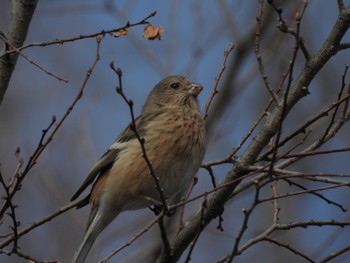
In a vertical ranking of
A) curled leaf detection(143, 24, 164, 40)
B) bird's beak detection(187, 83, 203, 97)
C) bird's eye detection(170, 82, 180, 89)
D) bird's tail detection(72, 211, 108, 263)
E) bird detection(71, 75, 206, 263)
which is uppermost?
bird's eye detection(170, 82, 180, 89)

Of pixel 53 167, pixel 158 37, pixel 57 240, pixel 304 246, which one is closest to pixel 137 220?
pixel 57 240

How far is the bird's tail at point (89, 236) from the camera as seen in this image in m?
5.26

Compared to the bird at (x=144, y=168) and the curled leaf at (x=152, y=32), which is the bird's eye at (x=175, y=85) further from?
the curled leaf at (x=152, y=32)

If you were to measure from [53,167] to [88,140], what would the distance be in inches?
121

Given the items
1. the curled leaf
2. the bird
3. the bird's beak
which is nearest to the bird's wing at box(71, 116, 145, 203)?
the bird

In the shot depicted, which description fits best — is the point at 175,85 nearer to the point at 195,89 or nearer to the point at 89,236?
the point at 195,89

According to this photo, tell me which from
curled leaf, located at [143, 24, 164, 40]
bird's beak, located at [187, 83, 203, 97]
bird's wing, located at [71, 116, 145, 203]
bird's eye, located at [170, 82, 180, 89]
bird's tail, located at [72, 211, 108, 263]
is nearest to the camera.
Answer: curled leaf, located at [143, 24, 164, 40]

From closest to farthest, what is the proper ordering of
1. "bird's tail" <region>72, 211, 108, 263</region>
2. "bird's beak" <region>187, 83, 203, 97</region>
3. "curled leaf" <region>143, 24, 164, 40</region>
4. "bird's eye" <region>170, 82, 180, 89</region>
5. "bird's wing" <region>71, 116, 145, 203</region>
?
"curled leaf" <region>143, 24, 164, 40</region> < "bird's tail" <region>72, 211, 108, 263</region> < "bird's wing" <region>71, 116, 145, 203</region> < "bird's beak" <region>187, 83, 203, 97</region> < "bird's eye" <region>170, 82, 180, 89</region>

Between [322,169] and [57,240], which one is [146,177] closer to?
[57,240]

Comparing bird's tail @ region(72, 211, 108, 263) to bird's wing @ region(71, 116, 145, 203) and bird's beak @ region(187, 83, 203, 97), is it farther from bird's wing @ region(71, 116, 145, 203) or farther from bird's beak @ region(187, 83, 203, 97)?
bird's beak @ region(187, 83, 203, 97)

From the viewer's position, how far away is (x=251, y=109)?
38.0ft

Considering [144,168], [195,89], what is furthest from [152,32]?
[195,89]

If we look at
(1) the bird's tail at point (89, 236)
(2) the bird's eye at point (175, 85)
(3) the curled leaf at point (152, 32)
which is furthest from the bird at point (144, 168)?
(3) the curled leaf at point (152, 32)

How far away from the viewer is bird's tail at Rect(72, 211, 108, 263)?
5.26 m
